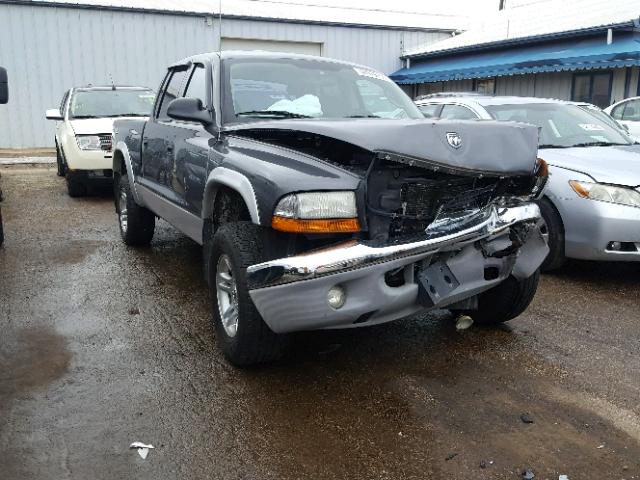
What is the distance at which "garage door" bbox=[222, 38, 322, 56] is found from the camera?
2064 centimetres

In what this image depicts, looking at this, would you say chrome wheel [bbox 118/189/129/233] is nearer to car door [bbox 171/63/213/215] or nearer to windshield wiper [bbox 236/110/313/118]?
car door [bbox 171/63/213/215]

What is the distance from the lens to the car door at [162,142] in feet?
16.2

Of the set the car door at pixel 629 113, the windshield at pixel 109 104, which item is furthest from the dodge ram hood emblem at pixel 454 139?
the car door at pixel 629 113

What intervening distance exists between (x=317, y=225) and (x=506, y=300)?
1.78m

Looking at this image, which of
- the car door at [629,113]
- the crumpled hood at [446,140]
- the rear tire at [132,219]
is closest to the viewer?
the crumpled hood at [446,140]

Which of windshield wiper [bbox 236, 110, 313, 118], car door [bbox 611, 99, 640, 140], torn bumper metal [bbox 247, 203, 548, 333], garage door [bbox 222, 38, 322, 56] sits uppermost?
garage door [bbox 222, 38, 322, 56]

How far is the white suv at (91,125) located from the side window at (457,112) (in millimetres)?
5212

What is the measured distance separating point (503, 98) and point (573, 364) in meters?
4.08

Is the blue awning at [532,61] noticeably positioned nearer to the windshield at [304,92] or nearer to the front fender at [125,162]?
the windshield at [304,92]

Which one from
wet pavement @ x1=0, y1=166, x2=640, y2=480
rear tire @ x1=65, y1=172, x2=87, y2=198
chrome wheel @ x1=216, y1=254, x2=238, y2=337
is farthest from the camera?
rear tire @ x1=65, y1=172, x2=87, y2=198

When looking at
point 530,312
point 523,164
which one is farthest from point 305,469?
point 530,312

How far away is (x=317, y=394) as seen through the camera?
11.1ft

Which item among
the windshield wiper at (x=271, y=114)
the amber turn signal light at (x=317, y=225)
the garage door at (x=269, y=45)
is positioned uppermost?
the garage door at (x=269, y=45)

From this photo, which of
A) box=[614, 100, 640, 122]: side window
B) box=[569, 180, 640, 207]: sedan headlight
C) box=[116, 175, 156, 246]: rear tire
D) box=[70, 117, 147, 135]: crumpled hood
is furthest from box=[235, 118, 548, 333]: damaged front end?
box=[614, 100, 640, 122]: side window
